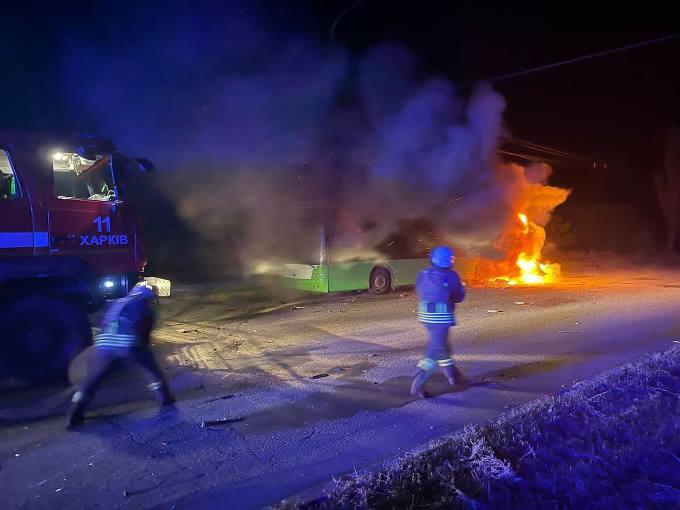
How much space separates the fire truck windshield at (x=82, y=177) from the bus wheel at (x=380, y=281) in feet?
25.1

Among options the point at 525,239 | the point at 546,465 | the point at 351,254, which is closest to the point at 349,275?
the point at 351,254

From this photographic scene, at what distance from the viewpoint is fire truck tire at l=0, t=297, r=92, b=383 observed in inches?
202

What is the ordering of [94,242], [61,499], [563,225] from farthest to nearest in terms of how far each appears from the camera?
[563,225] → [94,242] → [61,499]

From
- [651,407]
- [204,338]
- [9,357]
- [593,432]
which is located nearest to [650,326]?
[651,407]

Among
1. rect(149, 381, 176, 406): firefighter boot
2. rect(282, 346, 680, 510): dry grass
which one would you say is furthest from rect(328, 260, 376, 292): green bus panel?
rect(282, 346, 680, 510): dry grass

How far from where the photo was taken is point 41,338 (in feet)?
17.3

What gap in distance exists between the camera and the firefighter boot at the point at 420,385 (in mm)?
4859

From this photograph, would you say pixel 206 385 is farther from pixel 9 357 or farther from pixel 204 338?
pixel 204 338

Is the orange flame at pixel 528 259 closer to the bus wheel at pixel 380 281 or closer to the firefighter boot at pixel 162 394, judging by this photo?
the bus wheel at pixel 380 281

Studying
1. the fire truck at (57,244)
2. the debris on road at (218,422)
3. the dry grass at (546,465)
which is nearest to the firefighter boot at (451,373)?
the dry grass at (546,465)

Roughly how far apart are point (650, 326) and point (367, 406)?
5.91 meters

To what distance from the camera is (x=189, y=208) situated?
12.7m

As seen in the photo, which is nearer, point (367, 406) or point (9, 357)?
point (367, 406)

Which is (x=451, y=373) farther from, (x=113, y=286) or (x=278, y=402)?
(x=113, y=286)
